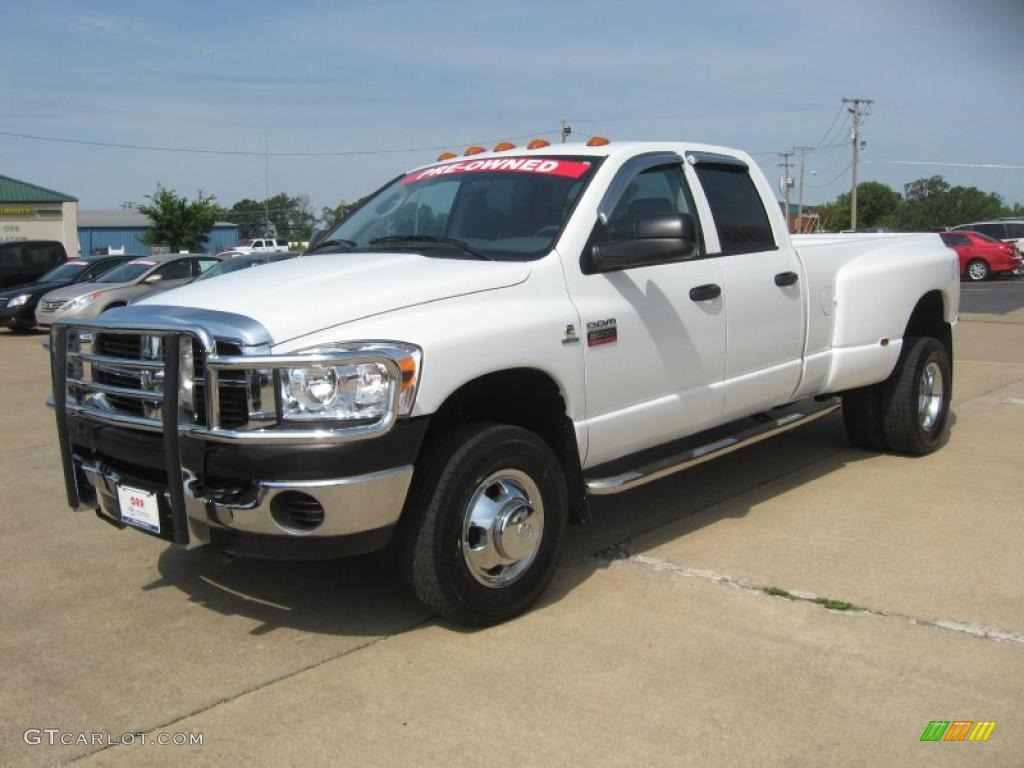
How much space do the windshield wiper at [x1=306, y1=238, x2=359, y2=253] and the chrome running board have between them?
165 centimetres

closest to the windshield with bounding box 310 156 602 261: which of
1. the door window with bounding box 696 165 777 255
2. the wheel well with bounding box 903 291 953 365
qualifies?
the door window with bounding box 696 165 777 255

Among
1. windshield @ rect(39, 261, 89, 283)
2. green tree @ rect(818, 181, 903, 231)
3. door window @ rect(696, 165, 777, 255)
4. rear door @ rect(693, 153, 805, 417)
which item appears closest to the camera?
rear door @ rect(693, 153, 805, 417)

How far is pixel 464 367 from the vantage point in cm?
381

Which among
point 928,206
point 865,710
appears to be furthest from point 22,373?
point 928,206

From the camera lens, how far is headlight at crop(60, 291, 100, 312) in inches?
642

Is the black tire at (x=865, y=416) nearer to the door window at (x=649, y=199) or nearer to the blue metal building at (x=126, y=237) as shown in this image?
the door window at (x=649, y=199)

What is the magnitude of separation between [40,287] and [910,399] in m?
17.6

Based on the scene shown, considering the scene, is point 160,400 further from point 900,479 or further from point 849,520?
point 900,479

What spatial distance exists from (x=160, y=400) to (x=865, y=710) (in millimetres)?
2706

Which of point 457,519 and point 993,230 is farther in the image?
point 993,230

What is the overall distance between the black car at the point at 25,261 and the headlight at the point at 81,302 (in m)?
5.18

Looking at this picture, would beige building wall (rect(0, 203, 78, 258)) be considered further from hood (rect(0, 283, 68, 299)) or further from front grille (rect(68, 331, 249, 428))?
front grille (rect(68, 331, 249, 428))

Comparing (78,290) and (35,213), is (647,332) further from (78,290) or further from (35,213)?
(35,213)

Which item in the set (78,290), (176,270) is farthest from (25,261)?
(176,270)
